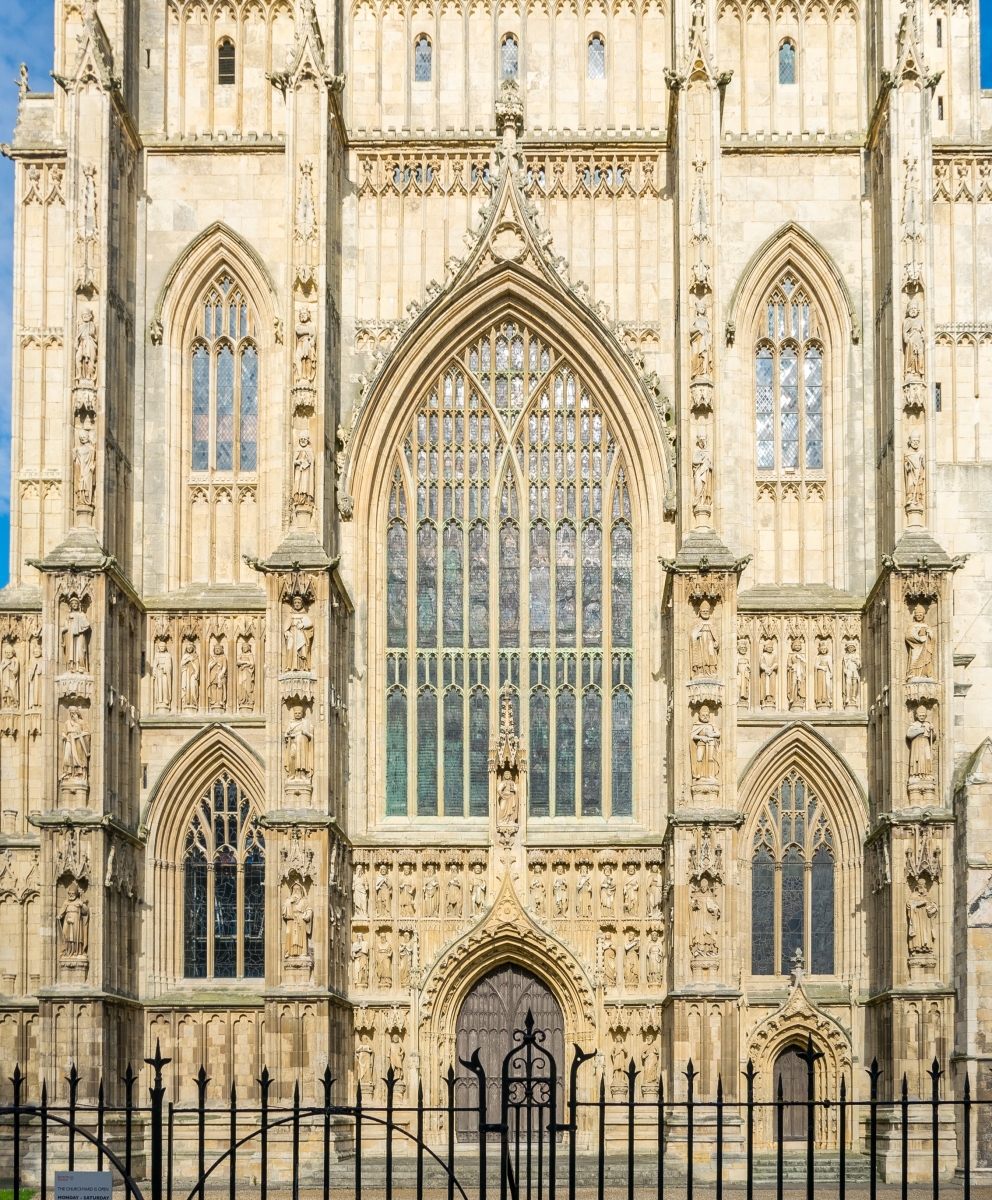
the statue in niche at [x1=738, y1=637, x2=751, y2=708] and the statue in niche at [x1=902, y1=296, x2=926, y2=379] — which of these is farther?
the statue in niche at [x1=738, y1=637, x2=751, y2=708]

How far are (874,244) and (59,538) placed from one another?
1330cm

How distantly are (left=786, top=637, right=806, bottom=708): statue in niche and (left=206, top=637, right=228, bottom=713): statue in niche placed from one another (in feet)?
27.7

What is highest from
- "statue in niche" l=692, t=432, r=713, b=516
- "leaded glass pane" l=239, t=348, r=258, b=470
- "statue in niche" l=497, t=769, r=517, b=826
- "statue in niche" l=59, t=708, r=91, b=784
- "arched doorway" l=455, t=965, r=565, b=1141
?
"leaded glass pane" l=239, t=348, r=258, b=470

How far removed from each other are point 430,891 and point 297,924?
2821mm

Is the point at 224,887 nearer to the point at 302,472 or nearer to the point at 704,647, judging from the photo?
the point at 302,472

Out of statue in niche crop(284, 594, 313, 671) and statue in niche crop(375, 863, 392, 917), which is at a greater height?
statue in niche crop(284, 594, 313, 671)

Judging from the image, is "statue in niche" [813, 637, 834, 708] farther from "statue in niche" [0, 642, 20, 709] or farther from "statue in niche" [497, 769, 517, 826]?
"statue in niche" [0, 642, 20, 709]

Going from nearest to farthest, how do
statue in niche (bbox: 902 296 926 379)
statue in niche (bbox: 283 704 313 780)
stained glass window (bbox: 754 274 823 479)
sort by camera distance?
statue in niche (bbox: 283 704 313 780) < statue in niche (bbox: 902 296 926 379) < stained glass window (bbox: 754 274 823 479)

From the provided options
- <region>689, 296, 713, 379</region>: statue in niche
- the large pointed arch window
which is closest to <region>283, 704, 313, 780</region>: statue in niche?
the large pointed arch window

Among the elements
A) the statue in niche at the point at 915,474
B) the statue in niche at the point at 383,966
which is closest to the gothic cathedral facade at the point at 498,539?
the statue in niche at the point at 383,966

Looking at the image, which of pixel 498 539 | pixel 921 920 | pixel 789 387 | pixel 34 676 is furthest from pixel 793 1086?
pixel 34 676

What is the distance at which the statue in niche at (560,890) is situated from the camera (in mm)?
28312

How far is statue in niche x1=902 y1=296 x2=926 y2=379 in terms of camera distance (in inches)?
1064

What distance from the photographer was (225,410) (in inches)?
1172
